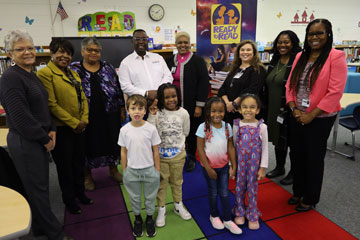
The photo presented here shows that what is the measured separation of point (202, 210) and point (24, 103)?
170 cm

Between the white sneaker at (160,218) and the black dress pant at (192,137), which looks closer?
the white sneaker at (160,218)

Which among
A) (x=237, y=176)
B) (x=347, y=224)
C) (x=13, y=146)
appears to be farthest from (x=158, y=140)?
(x=347, y=224)

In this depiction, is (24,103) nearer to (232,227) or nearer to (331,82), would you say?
(232,227)

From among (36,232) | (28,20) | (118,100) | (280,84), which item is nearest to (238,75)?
(280,84)

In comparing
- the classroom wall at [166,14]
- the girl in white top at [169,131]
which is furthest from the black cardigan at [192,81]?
the classroom wall at [166,14]

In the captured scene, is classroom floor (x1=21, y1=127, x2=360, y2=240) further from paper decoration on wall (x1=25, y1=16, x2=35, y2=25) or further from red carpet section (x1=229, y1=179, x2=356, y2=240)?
paper decoration on wall (x1=25, y1=16, x2=35, y2=25)

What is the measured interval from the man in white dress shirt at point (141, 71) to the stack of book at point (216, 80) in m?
1.22

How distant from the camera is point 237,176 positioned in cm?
200

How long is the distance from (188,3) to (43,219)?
6.24m

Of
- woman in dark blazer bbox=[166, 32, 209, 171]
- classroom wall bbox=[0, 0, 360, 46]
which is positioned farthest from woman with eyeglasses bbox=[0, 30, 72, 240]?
classroom wall bbox=[0, 0, 360, 46]

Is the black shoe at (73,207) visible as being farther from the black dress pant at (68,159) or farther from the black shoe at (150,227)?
the black shoe at (150,227)

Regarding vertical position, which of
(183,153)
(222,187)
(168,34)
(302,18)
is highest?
(302,18)

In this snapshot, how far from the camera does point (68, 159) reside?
6.87 feet

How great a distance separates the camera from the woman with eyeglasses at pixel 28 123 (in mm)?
1455
